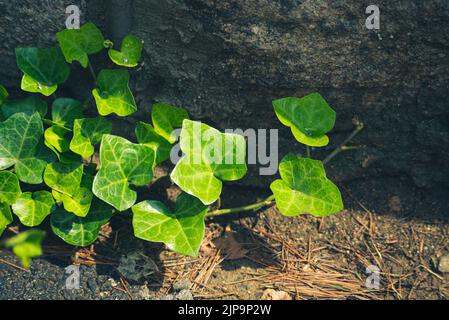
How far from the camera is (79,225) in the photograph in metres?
1.95

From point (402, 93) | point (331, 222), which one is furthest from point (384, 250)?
point (402, 93)

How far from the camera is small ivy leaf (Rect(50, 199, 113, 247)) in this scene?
193 cm

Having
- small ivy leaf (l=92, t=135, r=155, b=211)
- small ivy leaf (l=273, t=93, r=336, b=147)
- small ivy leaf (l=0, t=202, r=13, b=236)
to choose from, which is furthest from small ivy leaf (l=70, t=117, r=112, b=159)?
small ivy leaf (l=273, t=93, r=336, b=147)

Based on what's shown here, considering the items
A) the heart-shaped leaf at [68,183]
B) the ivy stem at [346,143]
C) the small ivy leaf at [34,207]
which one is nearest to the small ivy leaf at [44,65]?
the heart-shaped leaf at [68,183]

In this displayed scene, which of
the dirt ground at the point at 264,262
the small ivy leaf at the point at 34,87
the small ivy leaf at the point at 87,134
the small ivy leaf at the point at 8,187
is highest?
the small ivy leaf at the point at 34,87

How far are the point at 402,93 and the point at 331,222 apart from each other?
0.68 metres

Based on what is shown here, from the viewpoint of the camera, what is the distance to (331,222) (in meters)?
2.23

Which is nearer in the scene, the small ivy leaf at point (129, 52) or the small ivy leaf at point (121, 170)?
the small ivy leaf at point (121, 170)

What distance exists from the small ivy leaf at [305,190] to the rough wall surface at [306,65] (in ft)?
1.16

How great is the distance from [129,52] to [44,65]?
0.39 m

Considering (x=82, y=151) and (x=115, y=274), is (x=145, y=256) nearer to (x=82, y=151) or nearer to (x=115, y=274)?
(x=115, y=274)

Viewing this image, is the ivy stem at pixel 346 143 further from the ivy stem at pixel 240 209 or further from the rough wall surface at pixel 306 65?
the ivy stem at pixel 240 209

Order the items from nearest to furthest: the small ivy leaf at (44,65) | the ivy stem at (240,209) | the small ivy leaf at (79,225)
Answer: the small ivy leaf at (79,225) < the small ivy leaf at (44,65) < the ivy stem at (240,209)

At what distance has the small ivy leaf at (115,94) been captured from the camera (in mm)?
2023
